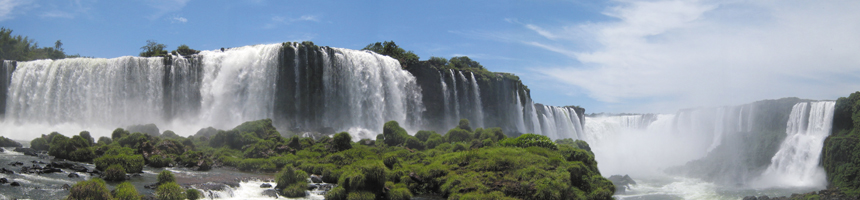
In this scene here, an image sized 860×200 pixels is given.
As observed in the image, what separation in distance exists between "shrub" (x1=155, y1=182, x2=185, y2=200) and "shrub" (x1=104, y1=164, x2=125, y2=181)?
2709 millimetres

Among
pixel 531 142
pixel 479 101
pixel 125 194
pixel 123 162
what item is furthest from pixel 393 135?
pixel 479 101

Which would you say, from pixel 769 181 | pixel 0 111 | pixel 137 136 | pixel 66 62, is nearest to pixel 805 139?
pixel 769 181

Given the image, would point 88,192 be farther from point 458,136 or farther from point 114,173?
point 458,136

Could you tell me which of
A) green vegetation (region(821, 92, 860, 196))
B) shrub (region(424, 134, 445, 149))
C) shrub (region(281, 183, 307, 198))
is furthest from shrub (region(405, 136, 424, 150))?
green vegetation (region(821, 92, 860, 196))

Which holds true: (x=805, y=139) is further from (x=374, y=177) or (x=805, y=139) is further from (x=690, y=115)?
(x=374, y=177)

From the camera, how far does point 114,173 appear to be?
16.4 meters

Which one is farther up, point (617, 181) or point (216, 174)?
point (216, 174)

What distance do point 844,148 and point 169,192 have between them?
46.0m

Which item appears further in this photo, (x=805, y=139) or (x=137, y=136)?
(x=805, y=139)

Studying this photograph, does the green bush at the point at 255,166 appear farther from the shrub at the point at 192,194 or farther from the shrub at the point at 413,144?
the shrub at the point at 413,144

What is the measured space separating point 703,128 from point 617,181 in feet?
104

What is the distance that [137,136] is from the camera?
26.6m

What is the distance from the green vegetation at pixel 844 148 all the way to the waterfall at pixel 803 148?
981 mm

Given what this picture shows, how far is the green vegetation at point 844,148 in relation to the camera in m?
35.8
